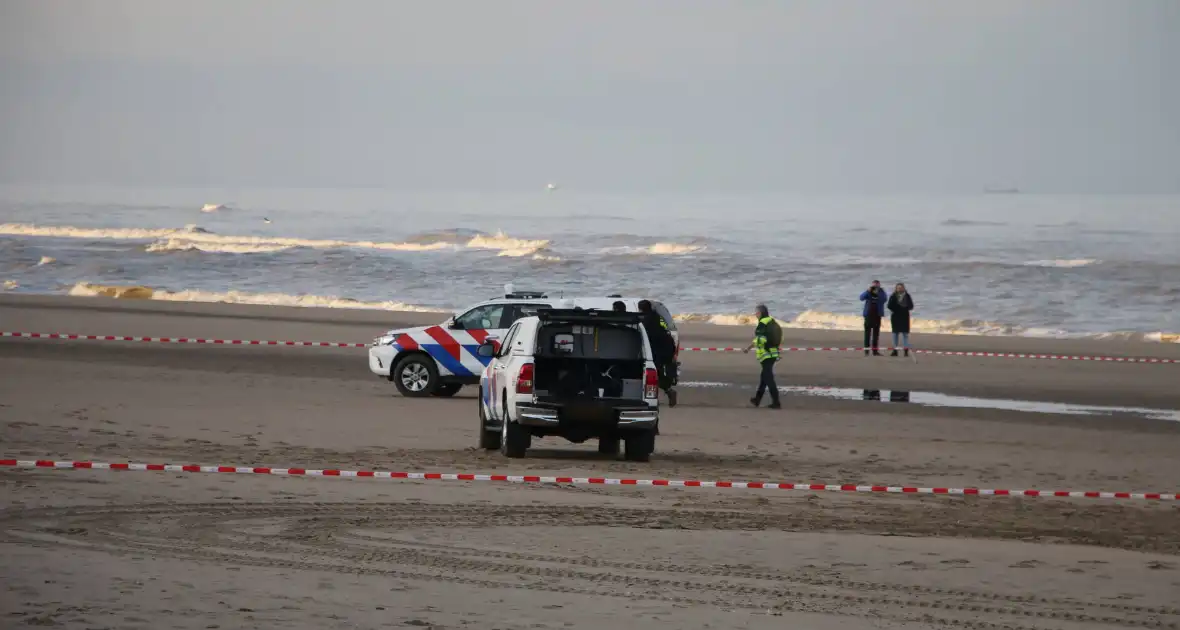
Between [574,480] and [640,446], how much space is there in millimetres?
2305

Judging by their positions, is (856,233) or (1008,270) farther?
(856,233)

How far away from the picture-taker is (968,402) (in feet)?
91.8

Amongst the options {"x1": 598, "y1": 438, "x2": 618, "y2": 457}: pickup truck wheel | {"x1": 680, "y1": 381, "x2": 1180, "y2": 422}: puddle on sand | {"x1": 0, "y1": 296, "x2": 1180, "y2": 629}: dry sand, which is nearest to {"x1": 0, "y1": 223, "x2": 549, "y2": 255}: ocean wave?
{"x1": 680, "y1": 381, "x2": 1180, "y2": 422}: puddle on sand

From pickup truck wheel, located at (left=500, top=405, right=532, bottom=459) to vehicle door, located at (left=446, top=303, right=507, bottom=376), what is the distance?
278 inches

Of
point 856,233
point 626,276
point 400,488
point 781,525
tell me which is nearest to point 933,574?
point 781,525

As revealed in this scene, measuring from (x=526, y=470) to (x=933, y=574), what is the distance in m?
6.56

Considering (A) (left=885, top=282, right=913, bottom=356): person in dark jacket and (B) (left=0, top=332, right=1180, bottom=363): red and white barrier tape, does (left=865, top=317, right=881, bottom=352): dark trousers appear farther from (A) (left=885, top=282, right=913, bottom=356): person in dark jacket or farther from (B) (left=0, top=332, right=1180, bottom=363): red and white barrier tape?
(A) (left=885, top=282, right=913, bottom=356): person in dark jacket

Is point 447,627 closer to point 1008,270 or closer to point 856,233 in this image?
point 1008,270

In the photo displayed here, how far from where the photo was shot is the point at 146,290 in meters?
64.9

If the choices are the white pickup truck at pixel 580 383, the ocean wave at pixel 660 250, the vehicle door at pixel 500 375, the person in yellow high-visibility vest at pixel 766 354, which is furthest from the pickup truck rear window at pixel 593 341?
the ocean wave at pixel 660 250

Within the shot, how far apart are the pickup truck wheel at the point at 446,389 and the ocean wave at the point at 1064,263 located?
7670 cm

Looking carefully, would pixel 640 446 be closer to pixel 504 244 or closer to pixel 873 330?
pixel 873 330

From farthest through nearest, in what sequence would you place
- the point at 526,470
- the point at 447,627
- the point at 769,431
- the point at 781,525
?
the point at 769,431, the point at 526,470, the point at 781,525, the point at 447,627

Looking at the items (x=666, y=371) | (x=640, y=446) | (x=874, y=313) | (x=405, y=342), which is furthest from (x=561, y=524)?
(x=874, y=313)
